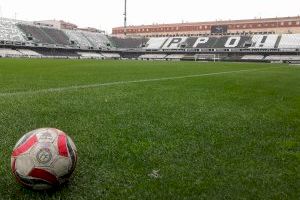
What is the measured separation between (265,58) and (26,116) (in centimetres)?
7184

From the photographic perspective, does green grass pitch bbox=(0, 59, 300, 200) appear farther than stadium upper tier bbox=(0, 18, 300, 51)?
No

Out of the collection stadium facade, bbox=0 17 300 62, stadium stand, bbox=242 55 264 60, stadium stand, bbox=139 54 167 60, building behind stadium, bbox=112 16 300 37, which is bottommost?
stadium stand, bbox=139 54 167 60

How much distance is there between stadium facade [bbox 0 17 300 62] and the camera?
2739 inches

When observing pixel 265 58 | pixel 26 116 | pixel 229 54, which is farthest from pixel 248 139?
pixel 229 54

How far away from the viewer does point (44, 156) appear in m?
3.16

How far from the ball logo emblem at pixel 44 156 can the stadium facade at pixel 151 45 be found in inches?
2461

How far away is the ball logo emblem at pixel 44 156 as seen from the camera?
3.15 meters

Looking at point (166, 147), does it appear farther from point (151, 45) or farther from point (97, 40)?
point (151, 45)

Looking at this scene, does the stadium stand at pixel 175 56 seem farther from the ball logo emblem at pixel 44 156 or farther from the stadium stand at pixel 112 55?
the ball logo emblem at pixel 44 156

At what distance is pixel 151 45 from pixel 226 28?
21098 mm

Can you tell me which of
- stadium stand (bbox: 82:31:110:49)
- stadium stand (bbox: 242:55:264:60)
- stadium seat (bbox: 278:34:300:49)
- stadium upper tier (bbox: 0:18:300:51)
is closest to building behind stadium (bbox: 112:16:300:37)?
stadium upper tier (bbox: 0:18:300:51)

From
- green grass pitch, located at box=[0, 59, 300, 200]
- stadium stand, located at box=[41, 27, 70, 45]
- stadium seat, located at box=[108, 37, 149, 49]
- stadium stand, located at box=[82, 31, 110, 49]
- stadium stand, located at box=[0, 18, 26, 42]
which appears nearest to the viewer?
green grass pitch, located at box=[0, 59, 300, 200]

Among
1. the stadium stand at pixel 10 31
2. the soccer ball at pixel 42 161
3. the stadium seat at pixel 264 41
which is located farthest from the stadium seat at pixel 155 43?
A: the soccer ball at pixel 42 161

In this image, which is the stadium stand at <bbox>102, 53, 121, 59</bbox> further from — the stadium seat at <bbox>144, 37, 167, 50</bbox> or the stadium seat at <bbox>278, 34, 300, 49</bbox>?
the stadium seat at <bbox>278, 34, 300, 49</bbox>
